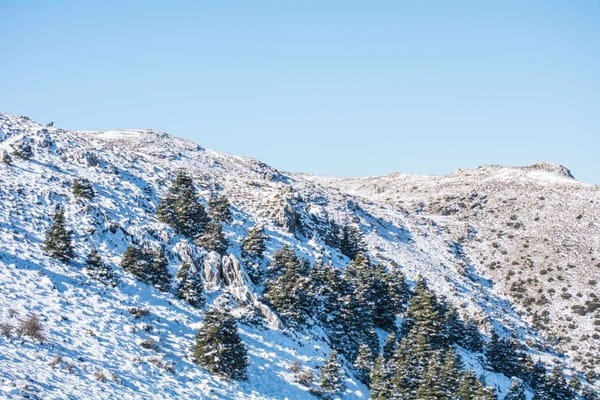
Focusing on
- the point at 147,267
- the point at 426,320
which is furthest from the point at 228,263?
the point at 426,320

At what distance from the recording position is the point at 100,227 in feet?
141

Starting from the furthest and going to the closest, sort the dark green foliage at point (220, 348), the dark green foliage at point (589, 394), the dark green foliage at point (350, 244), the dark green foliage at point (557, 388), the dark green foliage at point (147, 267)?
the dark green foliage at point (350, 244)
the dark green foliage at point (589, 394)
the dark green foliage at point (557, 388)
the dark green foliage at point (147, 267)
the dark green foliage at point (220, 348)

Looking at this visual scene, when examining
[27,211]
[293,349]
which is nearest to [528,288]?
[293,349]

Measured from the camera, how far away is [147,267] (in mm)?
39375

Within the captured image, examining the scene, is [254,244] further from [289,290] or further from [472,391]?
[472,391]

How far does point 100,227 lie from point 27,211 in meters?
5.44

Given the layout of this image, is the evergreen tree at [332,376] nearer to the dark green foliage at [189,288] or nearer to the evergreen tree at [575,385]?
the dark green foliage at [189,288]

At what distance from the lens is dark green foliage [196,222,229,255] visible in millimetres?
46625

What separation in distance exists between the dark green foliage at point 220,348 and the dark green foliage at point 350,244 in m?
35.3

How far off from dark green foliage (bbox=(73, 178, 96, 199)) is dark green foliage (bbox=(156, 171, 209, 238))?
20.2 ft

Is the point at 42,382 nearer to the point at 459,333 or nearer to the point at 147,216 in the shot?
the point at 147,216

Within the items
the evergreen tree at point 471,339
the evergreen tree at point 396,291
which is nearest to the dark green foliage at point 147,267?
the evergreen tree at point 396,291

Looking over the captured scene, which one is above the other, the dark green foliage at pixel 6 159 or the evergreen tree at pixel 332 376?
the dark green foliage at pixel 6 159

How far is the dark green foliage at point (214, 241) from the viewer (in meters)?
46.6
